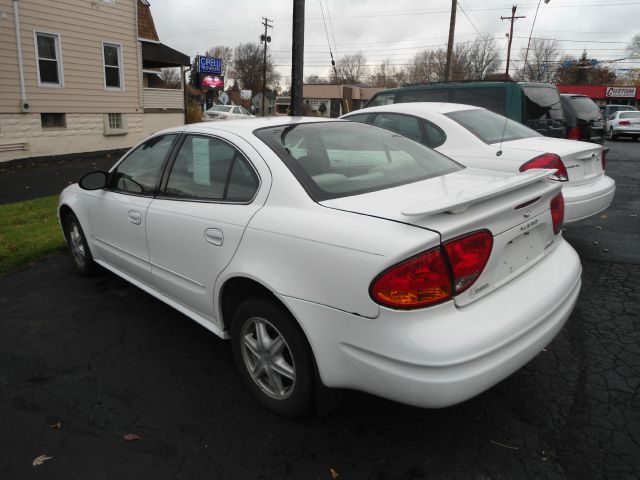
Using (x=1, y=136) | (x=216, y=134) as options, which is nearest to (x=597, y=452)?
(x=216, y=134)

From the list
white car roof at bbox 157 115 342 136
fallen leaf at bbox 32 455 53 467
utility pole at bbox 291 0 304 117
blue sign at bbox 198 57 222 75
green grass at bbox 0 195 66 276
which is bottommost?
fallen leaf at bbox 32 455 53 467

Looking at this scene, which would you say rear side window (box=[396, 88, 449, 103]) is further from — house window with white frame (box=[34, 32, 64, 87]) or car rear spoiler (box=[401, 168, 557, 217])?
house window with white frame (box=[34, 32, 64, 87])

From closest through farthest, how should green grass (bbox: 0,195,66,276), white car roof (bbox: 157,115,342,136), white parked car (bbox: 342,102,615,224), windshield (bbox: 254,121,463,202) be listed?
windshield (bbox: 254,121,463,202)
white car roof (bbox: 157,115,342,136)
white parked car (bbox: 342,102,615,224)
green grass (bbox: 0,195,66,276)

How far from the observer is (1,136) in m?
14.0

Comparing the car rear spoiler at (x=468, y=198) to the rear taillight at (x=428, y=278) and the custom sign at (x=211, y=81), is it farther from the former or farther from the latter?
the custom sign at (x=211, y=81)

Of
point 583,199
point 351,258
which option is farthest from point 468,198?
point 583,199

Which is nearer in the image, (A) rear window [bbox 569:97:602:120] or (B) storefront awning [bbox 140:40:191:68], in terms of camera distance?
(A) rear window [bbox 569:97:602:120]

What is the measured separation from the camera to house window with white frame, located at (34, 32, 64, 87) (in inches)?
588

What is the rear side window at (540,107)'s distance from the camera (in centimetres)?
729

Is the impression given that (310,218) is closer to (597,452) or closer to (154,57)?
(597,452)

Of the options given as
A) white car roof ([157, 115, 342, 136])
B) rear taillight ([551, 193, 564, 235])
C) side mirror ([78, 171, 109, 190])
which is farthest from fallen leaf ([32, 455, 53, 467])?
rear taillight ([551, 193, 564, 235])

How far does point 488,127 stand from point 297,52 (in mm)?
5612

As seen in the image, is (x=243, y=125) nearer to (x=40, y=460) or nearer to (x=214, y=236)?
(x=214, y=236)

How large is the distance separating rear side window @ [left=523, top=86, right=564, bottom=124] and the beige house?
13.5 m
